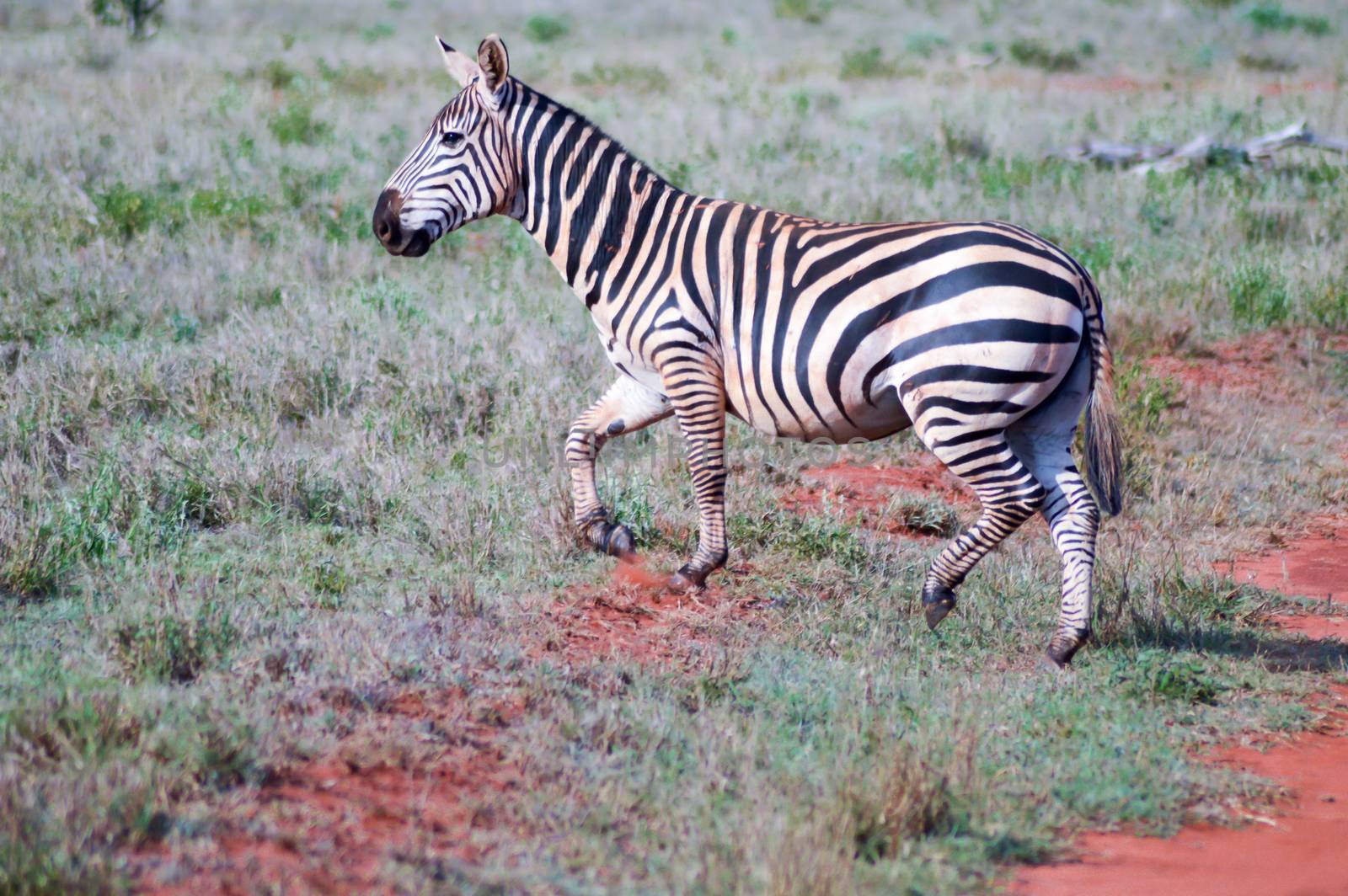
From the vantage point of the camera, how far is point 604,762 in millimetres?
4074

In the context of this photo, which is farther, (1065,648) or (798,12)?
(798,12)

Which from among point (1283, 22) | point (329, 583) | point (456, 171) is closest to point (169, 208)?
point (456, 171)

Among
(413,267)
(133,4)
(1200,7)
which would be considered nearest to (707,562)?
(413,267)

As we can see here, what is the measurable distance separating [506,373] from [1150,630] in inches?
167

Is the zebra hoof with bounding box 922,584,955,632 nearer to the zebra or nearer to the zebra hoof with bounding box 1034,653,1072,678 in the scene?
the zebra

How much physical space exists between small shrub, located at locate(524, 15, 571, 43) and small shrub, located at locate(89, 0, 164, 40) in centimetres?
911

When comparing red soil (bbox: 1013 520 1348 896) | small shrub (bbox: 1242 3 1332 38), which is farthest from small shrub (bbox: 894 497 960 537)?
small shrub (bbox: 1242 3 1332 38)

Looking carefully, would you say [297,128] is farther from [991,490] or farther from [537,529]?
[991,490]

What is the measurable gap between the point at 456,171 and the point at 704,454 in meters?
1.65

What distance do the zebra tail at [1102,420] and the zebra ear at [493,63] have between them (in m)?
2.61

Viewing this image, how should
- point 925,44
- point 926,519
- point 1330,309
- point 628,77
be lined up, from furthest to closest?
point 925,44
point 628,77
point 1330,309
point 926,519

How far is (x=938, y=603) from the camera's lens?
553 cm

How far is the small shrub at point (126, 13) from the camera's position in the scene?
829 inches

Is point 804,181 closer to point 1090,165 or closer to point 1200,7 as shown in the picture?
point 1090,165
